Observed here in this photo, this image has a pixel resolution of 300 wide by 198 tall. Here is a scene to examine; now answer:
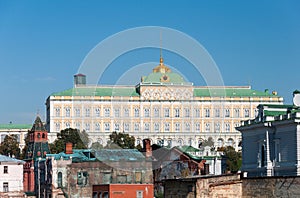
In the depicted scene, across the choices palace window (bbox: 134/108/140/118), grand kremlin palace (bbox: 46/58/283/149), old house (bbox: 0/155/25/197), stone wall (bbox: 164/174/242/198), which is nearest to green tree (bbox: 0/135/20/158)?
grand kremlin palace (bbox: 46/58/283/149)

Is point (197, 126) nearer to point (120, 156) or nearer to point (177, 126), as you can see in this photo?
point (177, 126)

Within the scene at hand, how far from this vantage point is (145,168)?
2394 inches

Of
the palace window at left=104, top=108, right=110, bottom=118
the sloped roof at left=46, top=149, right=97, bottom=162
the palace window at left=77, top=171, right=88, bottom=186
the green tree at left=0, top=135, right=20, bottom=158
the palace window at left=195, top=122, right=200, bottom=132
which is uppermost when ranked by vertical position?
the palace window at left=104, top=108, right=110, bottom=118

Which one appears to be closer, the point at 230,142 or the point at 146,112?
the point at 230,142

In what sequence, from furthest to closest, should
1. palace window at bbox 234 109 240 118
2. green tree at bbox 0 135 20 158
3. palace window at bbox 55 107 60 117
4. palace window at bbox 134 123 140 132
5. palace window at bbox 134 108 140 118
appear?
palace window at bbox 55 107 60 117, palace window at bbox 234 109 240 118, palace window at bbox 134 108 140 118, palace window at bbox 134 123 140 132, green tree at bbox 0 135 20 158

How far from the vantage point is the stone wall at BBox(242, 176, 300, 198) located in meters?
29.1

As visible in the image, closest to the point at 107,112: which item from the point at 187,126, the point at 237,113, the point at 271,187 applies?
the point at 187,126

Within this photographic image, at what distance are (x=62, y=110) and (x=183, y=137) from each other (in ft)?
111

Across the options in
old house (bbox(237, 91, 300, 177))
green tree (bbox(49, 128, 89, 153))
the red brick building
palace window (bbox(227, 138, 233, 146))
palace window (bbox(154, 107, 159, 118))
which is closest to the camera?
the red brick building

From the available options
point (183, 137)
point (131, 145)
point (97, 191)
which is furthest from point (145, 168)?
point (183, 137)

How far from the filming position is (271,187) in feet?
99.0

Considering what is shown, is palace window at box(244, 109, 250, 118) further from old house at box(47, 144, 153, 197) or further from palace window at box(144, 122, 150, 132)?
old house at box(47, 144, 153, 197)

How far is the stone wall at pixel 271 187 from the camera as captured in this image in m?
29.1

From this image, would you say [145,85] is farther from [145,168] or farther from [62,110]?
[145,168]
